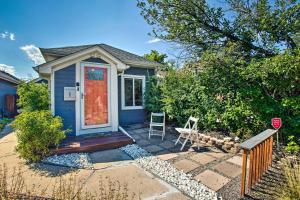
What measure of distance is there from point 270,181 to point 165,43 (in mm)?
5265

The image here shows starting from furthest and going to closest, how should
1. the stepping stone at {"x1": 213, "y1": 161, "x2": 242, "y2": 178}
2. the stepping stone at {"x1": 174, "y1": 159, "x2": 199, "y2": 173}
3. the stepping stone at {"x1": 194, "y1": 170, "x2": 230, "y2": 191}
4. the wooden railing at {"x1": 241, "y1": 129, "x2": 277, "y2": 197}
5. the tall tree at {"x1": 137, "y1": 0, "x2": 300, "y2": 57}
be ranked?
the tall tree at {"x1": 137, "y1": 0, "x2": 300, "y2": 57} < the stepping stone at {"x1": 174, "y1": 159, "x2": 199, "y2": 173} < the stepping stone at {"x1": 213, "y1": 161, "x2": 242, "y2": 178} < the stepping stone at {"x1": 194, "y1": 170, "x2": 230, "y2": 191} < the wooden railing at {"x1": 241, "y1": 129, "x2": 277, "y2": 197}

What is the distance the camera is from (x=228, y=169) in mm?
3799

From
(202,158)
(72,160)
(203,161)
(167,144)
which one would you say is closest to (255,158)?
(203,161)

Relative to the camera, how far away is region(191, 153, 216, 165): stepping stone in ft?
14.0

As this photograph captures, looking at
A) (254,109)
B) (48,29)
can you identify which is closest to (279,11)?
(254,109)

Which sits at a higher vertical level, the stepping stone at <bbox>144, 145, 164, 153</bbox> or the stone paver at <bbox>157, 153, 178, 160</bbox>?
the stepping stone at <bbox>144, 145, 164, 153</bbox>

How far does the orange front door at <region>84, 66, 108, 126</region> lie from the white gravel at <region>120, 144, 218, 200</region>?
1.77 meters

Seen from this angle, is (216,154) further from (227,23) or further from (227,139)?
(227,23)

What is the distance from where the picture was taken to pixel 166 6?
5973 millimetres

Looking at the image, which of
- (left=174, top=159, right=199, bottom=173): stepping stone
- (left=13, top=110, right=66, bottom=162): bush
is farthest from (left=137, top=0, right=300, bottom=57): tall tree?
(left=13, top=110, right=66, bottom=162): bush

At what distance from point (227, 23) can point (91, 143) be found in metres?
5.82

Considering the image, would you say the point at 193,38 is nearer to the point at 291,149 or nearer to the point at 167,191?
the point at 291,149

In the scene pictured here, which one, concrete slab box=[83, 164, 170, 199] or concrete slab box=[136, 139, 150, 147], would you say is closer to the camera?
concrete slab box=[83, 164, 170, 199]

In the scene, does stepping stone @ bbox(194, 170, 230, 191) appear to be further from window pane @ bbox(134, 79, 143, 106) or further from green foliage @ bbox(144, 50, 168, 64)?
green foliage @ bbox(144, 50, 168, 64)
